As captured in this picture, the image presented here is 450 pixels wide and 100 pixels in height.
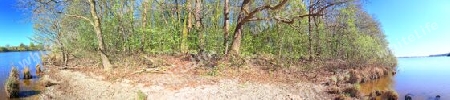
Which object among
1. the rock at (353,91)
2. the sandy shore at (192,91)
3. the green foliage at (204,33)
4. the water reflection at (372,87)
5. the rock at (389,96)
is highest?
the green foliage at (204,33)

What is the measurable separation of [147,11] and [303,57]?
45.8 ft

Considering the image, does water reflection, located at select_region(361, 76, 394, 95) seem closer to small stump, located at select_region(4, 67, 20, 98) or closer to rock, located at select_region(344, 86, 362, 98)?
rock, located at select_region(344, 86, 362, 98)

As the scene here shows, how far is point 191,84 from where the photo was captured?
51.2ft

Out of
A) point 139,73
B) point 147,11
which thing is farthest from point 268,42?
point 139,73

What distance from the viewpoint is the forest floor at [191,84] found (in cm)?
1416

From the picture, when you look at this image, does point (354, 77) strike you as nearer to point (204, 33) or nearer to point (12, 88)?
point (204, 33)

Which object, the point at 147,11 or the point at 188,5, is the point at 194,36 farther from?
the point at 147,11

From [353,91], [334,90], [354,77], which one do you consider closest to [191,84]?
[334,90]

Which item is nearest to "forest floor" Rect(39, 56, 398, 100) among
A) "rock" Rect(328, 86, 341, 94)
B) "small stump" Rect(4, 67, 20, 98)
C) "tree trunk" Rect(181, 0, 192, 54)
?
"rock" Rect(328, 86, 341, 94)

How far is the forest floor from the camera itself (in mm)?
14156

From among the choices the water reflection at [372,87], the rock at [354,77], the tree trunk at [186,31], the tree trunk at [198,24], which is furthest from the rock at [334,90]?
the tree trunk at [186,31]

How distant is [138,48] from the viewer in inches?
995

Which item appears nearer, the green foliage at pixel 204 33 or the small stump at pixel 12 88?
the small stump at pixel 12 88

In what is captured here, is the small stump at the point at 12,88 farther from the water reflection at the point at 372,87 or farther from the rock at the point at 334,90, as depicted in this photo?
the water reflection at the point at 372,87
